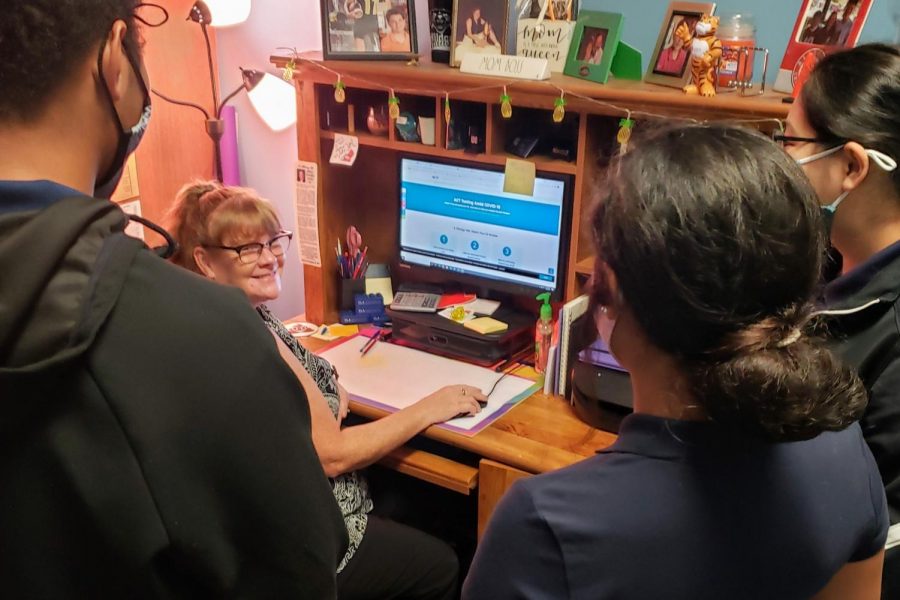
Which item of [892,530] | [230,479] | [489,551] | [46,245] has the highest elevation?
[46,245]

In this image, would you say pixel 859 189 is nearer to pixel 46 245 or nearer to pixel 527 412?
pixel 527 412

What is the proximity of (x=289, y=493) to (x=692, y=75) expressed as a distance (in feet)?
4.09

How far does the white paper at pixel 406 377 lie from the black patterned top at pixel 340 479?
0.35 ft

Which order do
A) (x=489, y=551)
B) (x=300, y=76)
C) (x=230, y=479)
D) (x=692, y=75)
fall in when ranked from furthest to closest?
(x=300, y=76) < (x=692, y=75) < (x=489, y=551) < (x=230, y=479)

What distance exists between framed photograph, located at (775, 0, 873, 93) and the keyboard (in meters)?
0.98

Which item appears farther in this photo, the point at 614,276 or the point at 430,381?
the point at 430,381

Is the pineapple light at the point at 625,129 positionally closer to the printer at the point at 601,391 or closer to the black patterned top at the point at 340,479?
the printer at the point at 601,391

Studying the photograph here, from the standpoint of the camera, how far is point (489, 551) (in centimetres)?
84

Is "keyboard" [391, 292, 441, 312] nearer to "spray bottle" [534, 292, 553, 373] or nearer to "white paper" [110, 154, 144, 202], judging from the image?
"spray bottle" [534, 292, 553, 373]

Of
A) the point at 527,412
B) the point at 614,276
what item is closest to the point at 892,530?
the point at 614,276

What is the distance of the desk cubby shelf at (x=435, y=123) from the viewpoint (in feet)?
5.33

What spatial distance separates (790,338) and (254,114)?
213 centimetres

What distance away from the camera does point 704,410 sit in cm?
79

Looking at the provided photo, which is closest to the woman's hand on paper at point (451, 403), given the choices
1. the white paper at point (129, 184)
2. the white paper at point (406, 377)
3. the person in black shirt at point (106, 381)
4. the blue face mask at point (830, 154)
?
the white paper at point (406, 377)
